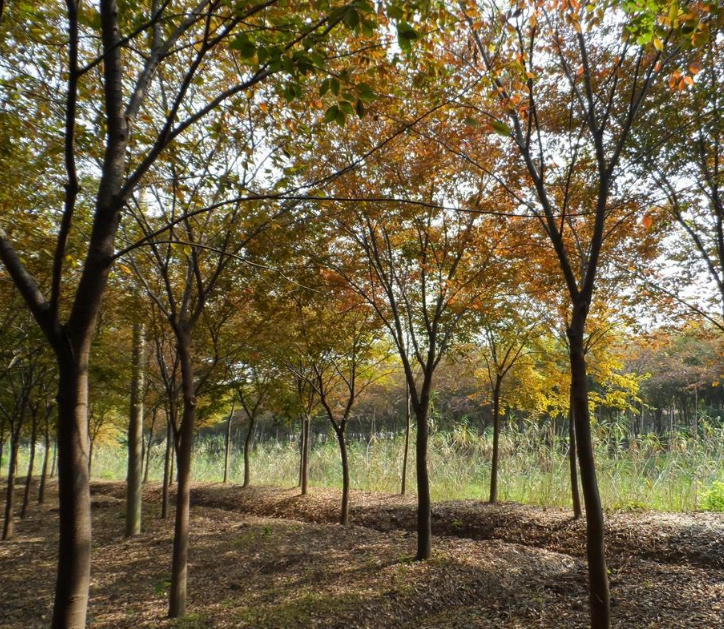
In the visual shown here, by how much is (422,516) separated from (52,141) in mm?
5420

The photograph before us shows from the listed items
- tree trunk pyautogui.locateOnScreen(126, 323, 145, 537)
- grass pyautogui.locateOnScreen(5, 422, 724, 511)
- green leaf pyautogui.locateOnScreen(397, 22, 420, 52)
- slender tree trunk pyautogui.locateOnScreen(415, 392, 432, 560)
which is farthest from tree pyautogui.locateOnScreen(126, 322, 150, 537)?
green leaf pyautogui.locateOnScreen(397, 22, 420, 52)

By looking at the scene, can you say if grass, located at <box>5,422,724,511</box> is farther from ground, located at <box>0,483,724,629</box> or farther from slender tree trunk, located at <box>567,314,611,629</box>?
slender tree trunk, located at <box>567,314,611,629</box>

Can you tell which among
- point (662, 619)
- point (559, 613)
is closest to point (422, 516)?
point (559, 613)

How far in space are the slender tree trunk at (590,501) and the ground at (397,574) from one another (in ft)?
4.24

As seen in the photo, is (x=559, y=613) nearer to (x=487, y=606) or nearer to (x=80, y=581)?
(x=487, y=606)

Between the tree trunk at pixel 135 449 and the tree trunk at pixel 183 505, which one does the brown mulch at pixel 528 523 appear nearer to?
the tree trunk at pixel 135 449

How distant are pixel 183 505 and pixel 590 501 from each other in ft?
11.9

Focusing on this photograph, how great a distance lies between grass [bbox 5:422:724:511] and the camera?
8.38 m

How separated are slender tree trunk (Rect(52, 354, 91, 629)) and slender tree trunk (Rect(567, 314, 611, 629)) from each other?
296cm

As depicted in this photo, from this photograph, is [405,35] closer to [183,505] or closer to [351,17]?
[351,17]

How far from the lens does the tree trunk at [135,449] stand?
8414 millimetres

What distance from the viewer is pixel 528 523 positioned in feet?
24.5

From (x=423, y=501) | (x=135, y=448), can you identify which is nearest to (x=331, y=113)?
(x=423, y=501)

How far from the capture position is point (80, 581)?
6.46ft
